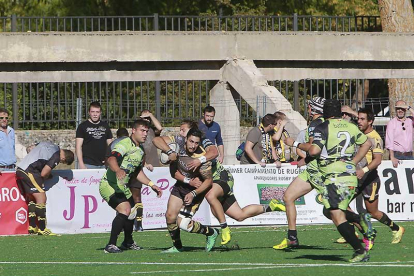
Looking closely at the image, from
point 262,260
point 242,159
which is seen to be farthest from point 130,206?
point 242,159

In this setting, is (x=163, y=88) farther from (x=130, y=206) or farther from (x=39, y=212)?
(x=130, y=206)

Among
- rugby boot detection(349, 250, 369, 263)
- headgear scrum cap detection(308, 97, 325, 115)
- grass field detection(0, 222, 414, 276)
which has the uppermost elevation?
headgear scrum cap detection(308, 97, 325, 115)

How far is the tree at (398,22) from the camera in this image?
91.5 ft

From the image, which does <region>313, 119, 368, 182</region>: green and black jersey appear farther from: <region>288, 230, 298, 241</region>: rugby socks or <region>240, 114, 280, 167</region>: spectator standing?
<region>240, 114, 280, 167</region>: spectator standing

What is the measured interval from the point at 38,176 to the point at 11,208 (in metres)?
0.73

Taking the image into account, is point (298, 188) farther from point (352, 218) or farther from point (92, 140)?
point (92, 140)

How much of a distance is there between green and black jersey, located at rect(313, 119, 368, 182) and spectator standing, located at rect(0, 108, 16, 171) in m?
7.61

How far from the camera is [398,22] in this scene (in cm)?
2847

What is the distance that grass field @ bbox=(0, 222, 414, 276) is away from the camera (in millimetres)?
11102

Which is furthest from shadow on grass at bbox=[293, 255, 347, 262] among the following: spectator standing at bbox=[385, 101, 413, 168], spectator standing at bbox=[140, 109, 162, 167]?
spectator standing at bbox=[385, 101, 413, 168]

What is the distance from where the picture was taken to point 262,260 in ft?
40.0

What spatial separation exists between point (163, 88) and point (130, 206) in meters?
13.5

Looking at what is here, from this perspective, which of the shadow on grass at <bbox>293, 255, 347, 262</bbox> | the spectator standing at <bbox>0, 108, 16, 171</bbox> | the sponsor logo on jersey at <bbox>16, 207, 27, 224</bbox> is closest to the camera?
the shadow on grass at <bbox>293, 255, 347, 262</bbox>

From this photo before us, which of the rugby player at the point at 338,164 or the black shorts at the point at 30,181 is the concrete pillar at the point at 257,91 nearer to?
the black shorts at the point at 30,181
